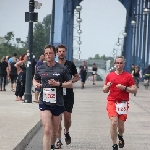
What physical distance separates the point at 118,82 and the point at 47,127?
2.54m

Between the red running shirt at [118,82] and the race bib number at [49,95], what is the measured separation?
7.07 ft

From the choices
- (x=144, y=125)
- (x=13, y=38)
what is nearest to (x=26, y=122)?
(x=144, y=125)

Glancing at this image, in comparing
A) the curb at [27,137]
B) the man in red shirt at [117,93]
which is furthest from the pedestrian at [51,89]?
the man in red shirt at [117,93]

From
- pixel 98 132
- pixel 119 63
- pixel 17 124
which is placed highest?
pixel 119 63

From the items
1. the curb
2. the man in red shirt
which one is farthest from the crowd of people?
the curb

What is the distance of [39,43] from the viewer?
542 ft

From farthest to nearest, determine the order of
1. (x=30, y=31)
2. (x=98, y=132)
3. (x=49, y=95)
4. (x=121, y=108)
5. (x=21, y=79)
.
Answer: (x=21, y=79)
(x=30, y=31)
(x=98, y=132)
(x=121, y=108)
(x=49, y=95)

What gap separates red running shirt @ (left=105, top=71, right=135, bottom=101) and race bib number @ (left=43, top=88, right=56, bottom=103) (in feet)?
7.07

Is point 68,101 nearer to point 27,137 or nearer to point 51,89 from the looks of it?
point 27,137

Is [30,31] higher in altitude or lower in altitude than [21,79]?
higher

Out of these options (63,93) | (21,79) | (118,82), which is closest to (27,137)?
(63,93)

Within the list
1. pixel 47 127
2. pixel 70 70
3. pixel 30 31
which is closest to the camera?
pixel 47 127

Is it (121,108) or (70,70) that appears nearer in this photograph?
(121,108)

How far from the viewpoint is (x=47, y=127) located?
10688mm
